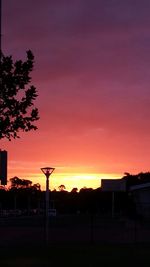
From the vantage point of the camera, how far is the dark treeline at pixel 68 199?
11532cm

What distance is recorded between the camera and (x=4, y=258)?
2336 centimetres

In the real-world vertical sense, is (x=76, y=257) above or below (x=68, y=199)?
below

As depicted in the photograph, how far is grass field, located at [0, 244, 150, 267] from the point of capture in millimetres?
22248

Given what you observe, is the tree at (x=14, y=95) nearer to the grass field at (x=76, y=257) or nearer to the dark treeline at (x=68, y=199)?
the grass field at (x=76, y=257)

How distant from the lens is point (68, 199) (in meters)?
171

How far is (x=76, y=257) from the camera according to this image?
24078mm

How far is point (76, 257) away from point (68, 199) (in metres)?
148

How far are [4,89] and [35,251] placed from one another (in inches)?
315

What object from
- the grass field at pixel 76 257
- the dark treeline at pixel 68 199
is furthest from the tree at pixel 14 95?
the dark treeline at pixel 68 199

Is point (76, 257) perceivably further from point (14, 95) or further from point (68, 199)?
point (68, 199)

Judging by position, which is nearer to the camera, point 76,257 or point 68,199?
point 76,257

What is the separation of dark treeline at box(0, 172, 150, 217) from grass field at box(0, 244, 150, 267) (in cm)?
6159

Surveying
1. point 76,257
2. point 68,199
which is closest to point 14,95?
point 76,257

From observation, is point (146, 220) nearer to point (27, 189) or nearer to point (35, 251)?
point (35, 251)
